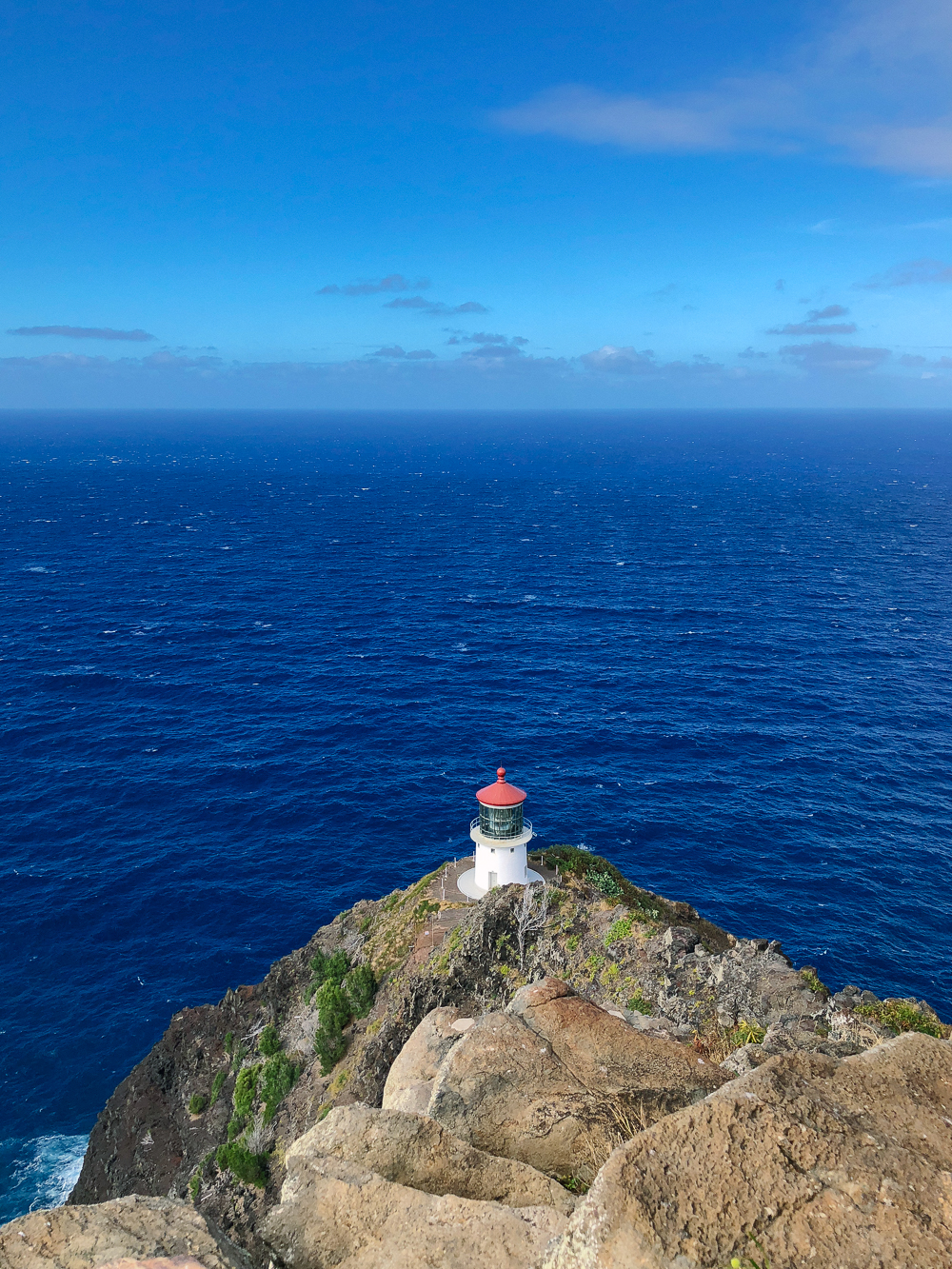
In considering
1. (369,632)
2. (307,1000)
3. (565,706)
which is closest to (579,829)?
(565,706)

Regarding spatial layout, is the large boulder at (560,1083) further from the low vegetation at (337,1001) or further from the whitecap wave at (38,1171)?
the whitecap wave at (38,1171)

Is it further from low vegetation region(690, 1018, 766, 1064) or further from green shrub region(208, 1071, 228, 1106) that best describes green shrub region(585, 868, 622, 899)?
green shrub region(208, 1071, 228, 1106)

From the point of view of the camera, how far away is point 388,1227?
1599 cm

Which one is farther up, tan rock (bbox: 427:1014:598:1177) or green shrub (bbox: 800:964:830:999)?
tan rock (bbox: 427:1014:598:1177)

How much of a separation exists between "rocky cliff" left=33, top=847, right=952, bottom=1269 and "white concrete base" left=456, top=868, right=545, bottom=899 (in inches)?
26.1

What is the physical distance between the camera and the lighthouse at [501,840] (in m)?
47.2

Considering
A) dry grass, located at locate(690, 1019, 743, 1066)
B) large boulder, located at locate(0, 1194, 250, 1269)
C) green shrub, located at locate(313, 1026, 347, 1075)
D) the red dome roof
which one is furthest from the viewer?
the red dome roof

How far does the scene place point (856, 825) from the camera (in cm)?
7519

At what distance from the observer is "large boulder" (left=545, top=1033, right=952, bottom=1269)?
12742 millimetres

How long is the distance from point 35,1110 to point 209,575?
116 meters

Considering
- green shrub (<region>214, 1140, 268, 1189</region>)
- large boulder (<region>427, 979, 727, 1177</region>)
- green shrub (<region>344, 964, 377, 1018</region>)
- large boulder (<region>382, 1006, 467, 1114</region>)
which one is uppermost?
large boulder (<region>427, 979, 727, 1177</region>)

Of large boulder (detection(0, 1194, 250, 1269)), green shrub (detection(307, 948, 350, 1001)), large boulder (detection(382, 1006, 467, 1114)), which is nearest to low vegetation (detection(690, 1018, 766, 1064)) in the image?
large boulder (detection(382, 1006, 467, 1114))

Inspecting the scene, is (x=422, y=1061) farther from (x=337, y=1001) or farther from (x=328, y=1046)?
(x=337, y=1001)

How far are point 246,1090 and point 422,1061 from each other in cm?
1915
